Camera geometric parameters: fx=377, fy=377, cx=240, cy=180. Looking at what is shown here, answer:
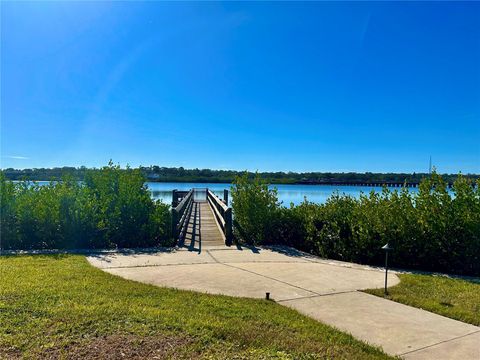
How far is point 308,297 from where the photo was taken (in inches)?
208

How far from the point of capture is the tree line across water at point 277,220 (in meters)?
7.51

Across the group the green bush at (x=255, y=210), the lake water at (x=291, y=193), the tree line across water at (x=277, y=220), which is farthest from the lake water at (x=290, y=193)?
the tree line across water at (x=277, y=220)

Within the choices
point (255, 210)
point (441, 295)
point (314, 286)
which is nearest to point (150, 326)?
point (314, 286)

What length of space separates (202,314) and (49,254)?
523cm

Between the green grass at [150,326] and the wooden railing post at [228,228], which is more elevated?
the wooden railing post at [228,228]

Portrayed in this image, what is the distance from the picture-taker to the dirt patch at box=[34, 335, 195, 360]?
3.25 m

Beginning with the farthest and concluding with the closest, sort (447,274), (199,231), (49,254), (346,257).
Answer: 1. (199,231)
2. (346,257)
3. (49,254)
4. (447,274)

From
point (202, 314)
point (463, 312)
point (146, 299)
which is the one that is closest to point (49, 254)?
point (146, 299)

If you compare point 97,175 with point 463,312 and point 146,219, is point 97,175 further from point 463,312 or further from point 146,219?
point 463,312

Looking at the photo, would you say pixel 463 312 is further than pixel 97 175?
No

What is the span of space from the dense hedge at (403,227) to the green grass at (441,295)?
951 millimetres

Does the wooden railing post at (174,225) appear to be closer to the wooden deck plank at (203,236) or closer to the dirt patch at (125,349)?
the wooden deck plank at (203,236)

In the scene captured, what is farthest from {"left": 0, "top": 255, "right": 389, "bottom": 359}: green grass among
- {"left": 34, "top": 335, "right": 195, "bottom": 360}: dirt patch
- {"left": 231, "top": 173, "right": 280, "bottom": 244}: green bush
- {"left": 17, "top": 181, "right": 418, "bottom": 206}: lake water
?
{"left": 17, "top": 181, "right": 418, "bottom": 206}: lake water

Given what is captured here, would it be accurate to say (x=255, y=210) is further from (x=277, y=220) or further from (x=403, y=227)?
(x=403, y=227)
